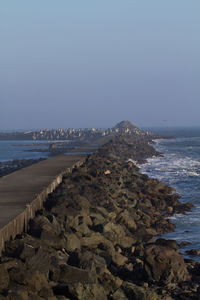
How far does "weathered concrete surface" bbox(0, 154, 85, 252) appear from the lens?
8359 millimetres

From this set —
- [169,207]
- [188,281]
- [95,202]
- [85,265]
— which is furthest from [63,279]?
[169,207]

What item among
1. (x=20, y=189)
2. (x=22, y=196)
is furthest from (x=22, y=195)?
(x=20, y=189)

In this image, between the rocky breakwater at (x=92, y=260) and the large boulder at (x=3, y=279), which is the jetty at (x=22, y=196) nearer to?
the rocky breakwater at (x=92, y=260)

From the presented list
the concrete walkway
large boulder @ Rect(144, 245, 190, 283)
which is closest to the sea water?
large boulder @ Rect(144, 245, 190, 283)

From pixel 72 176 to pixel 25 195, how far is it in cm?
540

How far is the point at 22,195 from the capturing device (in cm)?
1180

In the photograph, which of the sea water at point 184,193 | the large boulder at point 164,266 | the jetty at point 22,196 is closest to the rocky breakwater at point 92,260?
the large boulder at point 164,266

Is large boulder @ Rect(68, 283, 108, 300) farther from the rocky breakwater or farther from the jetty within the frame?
the jetty

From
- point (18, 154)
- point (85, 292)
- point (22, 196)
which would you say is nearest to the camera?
point (85, 292)

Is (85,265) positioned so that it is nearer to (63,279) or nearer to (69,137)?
(63,279)

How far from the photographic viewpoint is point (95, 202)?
43.0 ft

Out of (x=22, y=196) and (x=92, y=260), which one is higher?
(x=22, y=196)

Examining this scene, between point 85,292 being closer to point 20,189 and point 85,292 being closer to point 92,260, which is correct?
point 92,260

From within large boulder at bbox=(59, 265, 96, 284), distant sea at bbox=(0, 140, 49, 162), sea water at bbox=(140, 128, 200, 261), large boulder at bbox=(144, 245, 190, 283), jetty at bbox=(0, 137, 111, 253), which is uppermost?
jetty at bbox=(0, 137, 111, 253)
